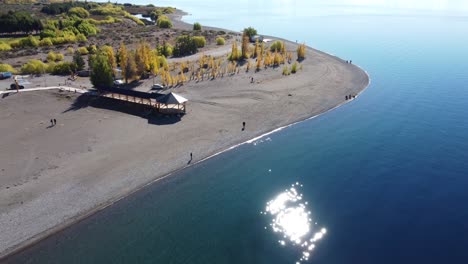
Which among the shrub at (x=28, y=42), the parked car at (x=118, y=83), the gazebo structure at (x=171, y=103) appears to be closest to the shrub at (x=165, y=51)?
the parked car at (x=118, y=83)

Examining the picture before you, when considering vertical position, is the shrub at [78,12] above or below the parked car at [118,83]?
above

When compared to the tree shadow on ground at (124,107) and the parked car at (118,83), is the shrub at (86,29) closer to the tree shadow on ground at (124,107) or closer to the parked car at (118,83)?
the parked car at (118,83)

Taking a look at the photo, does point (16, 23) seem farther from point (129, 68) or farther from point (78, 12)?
point (129, 68)

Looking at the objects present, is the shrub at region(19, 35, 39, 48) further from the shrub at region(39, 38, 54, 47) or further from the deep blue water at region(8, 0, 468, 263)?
the deep blue water at region(8, 0, 468, 263)

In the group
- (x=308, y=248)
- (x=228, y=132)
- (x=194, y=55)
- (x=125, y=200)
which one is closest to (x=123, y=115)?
(x=228, y=132)

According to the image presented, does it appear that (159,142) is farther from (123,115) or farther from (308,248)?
(308,248)

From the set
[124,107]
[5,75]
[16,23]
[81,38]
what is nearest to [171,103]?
[124,107]
